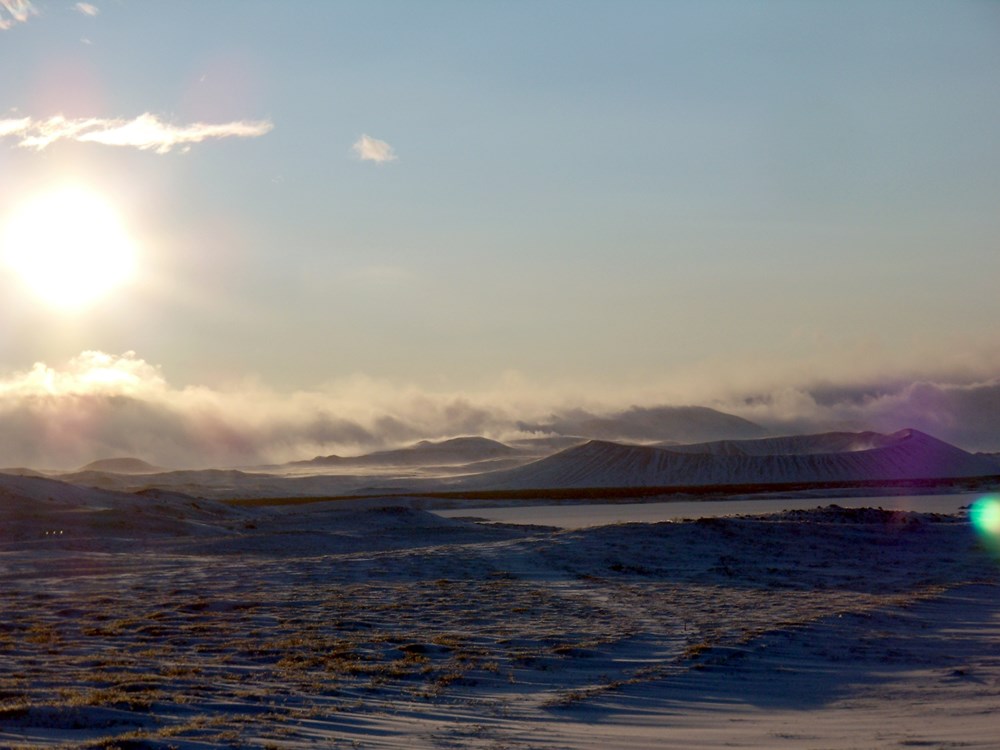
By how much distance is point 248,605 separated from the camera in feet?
A: 47.8

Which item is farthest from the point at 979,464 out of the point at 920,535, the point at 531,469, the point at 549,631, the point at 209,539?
the point at 549,631

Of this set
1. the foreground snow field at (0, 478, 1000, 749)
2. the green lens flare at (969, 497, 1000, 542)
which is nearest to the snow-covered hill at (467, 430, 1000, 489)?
the green lens flare at (969, 497, 1000, 542)

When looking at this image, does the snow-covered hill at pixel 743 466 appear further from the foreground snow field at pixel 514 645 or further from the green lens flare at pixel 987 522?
the foreground snow field at pixel 514 645

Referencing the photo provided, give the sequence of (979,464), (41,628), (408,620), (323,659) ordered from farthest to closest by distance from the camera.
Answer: (979,464)
(408,620)
(41,628)
(323,659)

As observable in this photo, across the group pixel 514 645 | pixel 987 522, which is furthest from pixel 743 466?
pixel 514 645

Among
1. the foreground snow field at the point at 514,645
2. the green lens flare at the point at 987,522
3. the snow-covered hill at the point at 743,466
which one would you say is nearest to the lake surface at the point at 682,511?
the green lens flare at the point at 987,522

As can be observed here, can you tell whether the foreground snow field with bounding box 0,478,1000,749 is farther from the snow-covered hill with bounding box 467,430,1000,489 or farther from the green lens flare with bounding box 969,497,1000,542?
the snow-covered hill with bounding box 467,430,1000,489

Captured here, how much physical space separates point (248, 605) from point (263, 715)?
276 inches

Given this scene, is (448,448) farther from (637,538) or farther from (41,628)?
(41,628)

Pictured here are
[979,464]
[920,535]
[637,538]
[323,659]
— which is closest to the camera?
[323,659]

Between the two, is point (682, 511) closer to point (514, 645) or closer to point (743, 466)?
point (514, 645)

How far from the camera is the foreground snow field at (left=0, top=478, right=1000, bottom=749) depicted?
7.75 metres

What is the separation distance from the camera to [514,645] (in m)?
11.5

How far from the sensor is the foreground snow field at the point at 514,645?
305 inches
